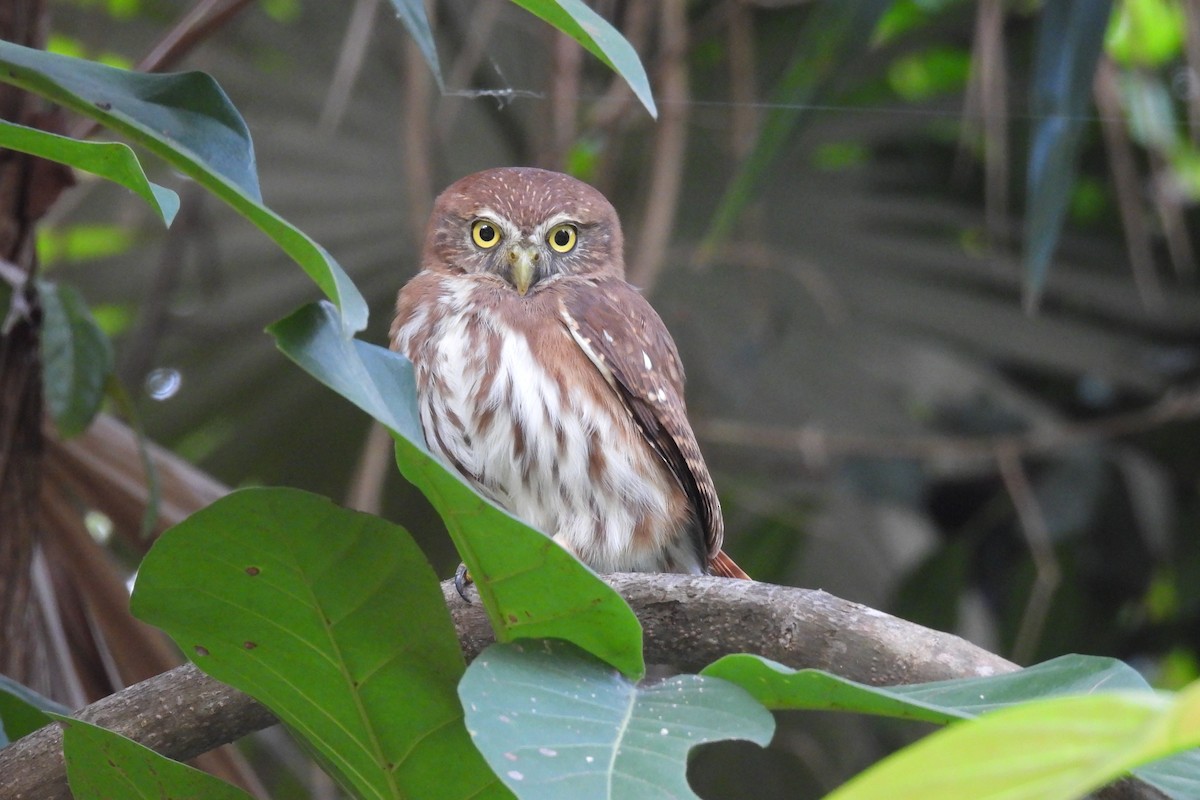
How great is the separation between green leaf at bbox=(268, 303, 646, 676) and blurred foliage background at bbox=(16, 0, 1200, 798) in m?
2.46

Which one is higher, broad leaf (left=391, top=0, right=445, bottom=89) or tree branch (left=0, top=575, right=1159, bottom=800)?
broad leaf (left=391, top=0, right=445, bottom=89)

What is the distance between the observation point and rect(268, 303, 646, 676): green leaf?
93cm

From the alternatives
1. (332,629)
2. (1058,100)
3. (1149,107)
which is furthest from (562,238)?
(1149,107)

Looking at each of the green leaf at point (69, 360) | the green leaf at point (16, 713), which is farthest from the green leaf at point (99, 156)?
the green leaf at point (69, 360)

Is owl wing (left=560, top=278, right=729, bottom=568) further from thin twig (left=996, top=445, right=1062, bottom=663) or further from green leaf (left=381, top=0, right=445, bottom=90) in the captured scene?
thin twig (left=996, top=445, right=1062, bottom=663)

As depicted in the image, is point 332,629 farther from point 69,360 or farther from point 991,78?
point 991,78

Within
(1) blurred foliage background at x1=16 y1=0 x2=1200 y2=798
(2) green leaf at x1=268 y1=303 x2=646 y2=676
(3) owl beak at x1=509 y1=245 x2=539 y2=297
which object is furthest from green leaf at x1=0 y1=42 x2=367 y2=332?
(1) blurred foliage background at x1=16 y1=0 x2=1200 y2=798

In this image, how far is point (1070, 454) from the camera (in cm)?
442

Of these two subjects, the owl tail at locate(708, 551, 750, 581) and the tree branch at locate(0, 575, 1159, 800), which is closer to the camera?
the tree branch at locate(0, 575, 1159, 800)

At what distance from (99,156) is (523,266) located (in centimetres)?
157

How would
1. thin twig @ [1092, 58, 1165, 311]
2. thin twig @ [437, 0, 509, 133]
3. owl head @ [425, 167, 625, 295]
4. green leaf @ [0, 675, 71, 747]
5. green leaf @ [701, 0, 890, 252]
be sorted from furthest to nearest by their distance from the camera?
thin twig @ [437, 0, 509, 133]
thin twig @ [1092, 58, 1165, 311]
owl head @ [425, 167, 625, 295]
green leaf @ [701, 0, 890, 252]
green leaf @ [0, 675, 71, 747]

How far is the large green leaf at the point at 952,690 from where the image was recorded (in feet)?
3.06

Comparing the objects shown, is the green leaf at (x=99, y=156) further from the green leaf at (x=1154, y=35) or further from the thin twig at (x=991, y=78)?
the green leaf at (x=1154, y=35)

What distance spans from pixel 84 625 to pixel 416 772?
1.33 meters
